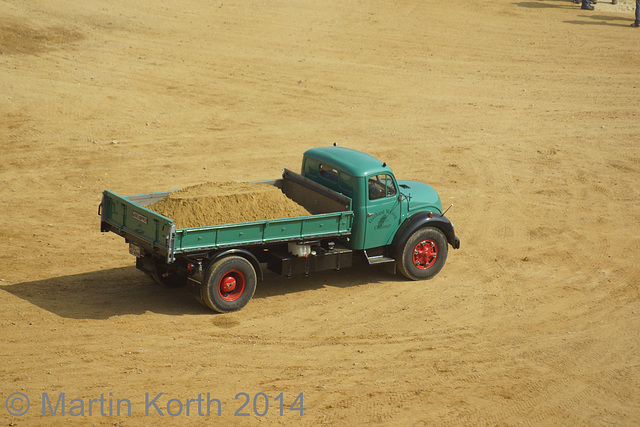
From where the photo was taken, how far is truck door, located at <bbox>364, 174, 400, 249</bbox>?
41.7 ft

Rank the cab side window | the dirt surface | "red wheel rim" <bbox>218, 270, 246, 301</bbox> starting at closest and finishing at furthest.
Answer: the dirt surface → "red wheel rim" <bbox>218, 270, 246, 301</bbox> → the cab side window

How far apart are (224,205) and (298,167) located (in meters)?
7.83

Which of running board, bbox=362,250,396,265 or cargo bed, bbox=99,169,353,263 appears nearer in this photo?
cargo bed, bbox=99,169,353,263

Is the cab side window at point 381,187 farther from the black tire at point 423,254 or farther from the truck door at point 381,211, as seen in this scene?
the black tire at point 423,254

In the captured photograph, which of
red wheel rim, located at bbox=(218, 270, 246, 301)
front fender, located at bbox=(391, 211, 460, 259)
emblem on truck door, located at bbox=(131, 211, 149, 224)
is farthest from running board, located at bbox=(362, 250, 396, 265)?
emblem on truck door, located at bbox=(131, 211, 149, 224)

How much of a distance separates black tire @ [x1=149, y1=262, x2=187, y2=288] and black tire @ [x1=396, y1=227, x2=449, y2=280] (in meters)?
3.84

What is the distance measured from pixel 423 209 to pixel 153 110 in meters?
11.5

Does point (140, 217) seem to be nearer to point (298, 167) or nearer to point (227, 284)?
point (227, 284)

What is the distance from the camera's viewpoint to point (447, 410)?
9570 millimetres

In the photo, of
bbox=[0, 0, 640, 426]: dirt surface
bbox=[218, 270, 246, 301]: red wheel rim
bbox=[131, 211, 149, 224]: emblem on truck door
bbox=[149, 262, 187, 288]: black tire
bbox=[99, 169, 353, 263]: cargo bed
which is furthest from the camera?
bbox=[149, 262, 187, 288]: black tire

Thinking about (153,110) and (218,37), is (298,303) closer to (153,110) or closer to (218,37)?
(153,110)

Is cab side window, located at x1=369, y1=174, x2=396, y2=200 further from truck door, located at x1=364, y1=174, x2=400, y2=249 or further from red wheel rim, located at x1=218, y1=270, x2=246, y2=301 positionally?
red wheel rim, located at x1=218, y1=270, x2=246, y2=301

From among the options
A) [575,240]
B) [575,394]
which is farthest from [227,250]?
[575,240]

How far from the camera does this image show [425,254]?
534 inches
